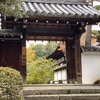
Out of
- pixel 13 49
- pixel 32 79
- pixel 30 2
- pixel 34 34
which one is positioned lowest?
pixel 32 79

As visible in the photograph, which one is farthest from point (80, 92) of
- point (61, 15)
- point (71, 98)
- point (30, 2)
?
point (30, 2)

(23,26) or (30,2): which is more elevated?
(30,2)

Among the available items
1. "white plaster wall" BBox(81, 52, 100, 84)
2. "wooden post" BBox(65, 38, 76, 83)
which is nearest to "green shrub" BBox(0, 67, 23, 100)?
"white plaster wall" BBox(81, 52, 100, 84)

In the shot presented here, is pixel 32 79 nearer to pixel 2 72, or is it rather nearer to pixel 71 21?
pixel 71 21

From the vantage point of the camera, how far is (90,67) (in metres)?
12.1

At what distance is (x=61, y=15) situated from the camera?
10.4m

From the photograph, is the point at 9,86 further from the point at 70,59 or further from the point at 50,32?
the point at 70,59

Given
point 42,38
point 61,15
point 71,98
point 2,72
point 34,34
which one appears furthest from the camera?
point 42,38

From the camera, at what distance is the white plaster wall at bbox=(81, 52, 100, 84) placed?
473 inches

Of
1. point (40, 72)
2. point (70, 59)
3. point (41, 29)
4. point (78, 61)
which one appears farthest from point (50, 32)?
point (40, 72)

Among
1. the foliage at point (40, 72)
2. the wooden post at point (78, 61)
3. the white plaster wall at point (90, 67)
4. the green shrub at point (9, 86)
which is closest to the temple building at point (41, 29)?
the wooden post at point (78, 61)

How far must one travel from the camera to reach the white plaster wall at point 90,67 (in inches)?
473

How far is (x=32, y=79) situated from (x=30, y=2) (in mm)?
6335

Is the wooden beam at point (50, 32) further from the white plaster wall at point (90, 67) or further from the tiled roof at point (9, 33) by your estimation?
the white plaster wall at point (90, 67)
